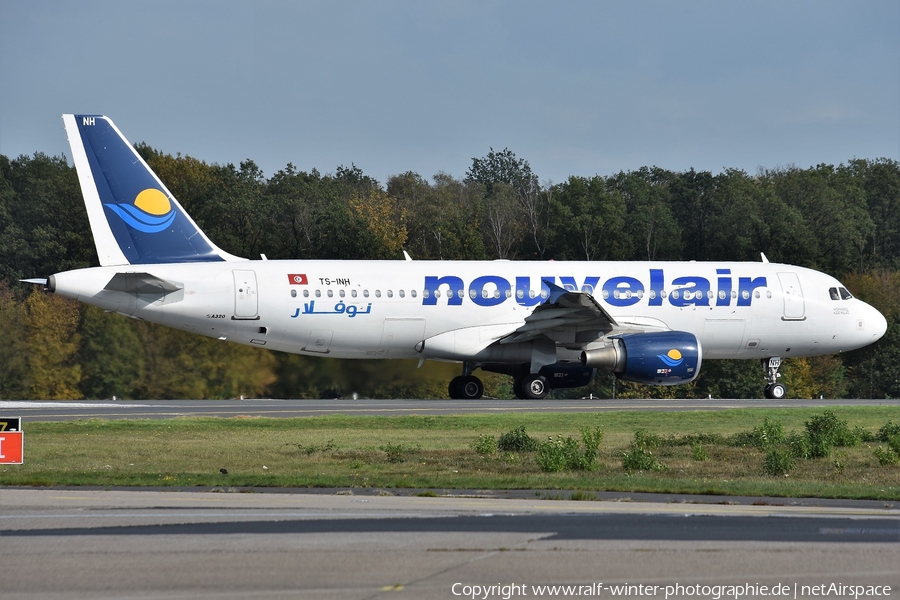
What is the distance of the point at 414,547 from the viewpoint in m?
10.1

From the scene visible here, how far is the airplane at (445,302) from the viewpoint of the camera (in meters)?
30.8

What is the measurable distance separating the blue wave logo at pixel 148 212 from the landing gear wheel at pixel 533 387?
10.9 metres

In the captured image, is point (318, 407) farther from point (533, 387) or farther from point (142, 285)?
point (533, 387)

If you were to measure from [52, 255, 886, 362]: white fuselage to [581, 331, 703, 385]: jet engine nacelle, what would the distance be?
124 cm

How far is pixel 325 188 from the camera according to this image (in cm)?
7531

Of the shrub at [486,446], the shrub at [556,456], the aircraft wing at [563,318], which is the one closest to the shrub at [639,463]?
the shrub at [556,456]

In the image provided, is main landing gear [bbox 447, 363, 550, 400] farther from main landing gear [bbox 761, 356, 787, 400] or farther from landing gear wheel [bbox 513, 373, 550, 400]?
main landing gear [bbox 761, 356, 787, 400]

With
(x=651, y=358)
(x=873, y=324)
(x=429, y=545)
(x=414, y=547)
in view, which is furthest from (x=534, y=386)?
(x=414, y=547)

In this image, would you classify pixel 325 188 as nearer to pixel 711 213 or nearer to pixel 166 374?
pixel 711 213

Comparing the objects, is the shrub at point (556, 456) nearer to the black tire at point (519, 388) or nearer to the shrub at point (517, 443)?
the shrub at point (517, 443)

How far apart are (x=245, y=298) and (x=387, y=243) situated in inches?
1023

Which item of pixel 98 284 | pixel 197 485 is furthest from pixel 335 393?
pixel 197 485

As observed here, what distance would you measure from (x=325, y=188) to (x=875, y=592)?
68502mm

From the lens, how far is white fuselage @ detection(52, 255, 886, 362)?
3067cm
